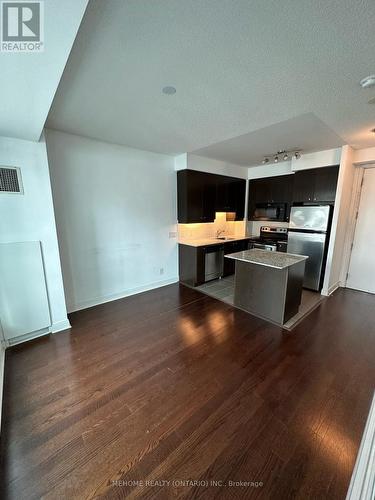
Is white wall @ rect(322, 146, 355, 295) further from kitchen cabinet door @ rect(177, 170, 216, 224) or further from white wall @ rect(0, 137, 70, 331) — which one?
white wall @ rect(0, 137, 70, 331)

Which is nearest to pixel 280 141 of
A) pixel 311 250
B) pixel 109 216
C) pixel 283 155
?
pixel 283 155

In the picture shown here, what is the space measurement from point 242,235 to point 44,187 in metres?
4.61

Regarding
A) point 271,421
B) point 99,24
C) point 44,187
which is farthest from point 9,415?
point 99,24

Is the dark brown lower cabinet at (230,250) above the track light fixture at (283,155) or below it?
below

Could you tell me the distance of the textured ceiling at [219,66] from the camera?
116cm

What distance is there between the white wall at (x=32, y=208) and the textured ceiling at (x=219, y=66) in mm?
564

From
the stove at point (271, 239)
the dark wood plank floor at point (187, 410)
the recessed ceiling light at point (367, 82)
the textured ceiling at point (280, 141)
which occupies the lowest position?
the dark wood plank floor at point (187, 410)

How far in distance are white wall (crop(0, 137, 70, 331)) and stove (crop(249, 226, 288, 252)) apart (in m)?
4.22

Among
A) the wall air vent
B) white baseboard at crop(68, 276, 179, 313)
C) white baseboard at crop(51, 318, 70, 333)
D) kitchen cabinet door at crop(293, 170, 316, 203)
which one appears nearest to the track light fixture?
kitchen cabinet door at crop(293, 170, 316, 203)

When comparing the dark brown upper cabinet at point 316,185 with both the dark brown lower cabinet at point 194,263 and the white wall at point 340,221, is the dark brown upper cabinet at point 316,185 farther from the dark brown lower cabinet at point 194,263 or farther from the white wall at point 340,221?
the dark brown lower cabinet at point 194,263

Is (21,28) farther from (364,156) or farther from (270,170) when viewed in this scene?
(270,170)

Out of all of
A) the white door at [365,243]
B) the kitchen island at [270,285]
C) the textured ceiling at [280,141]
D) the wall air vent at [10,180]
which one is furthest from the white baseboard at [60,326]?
the white door at [365,243]

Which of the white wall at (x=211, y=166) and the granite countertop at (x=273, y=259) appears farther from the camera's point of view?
the white wall at (x=211, y=166)

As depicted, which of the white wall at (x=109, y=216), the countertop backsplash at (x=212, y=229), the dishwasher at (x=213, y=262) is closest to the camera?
the white wall at (x=109, y=216)
